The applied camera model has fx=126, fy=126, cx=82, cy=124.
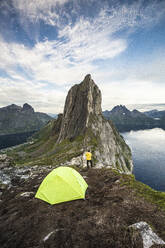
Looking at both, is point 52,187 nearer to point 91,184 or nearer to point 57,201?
point 57,201

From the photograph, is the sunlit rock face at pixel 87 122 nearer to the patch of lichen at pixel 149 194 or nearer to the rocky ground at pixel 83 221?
the patch of lichen at pixel 149 194

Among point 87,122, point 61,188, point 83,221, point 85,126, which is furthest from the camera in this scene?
point 87,122

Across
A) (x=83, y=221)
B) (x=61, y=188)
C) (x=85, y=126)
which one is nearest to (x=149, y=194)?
(x=83, y=221)

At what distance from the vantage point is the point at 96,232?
695 cm

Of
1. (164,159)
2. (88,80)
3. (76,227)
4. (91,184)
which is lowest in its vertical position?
(164,159)

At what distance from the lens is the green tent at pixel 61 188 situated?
11.0m

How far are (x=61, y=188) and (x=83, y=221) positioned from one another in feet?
12.8

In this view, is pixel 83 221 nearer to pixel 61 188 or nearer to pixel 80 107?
pixel 61 188

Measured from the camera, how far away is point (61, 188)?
11289mm

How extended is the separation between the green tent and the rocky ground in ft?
1.66

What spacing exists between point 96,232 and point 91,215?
155 cm

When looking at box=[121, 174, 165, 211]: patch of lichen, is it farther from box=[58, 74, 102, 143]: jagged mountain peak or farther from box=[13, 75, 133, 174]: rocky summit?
box=[58, 74, 102, 143]: jagged mountain peak

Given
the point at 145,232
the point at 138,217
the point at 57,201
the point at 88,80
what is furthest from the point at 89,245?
the point at 88,80

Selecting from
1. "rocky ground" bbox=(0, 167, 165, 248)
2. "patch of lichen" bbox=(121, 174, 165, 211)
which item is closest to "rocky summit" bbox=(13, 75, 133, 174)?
"patch of lichen" bbox=(121, 174, 165, 211)
